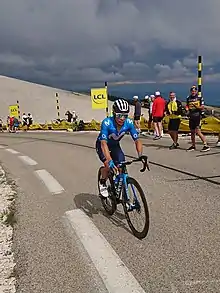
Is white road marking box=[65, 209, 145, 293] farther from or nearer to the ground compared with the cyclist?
nearer to the ground

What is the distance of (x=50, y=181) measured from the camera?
923 cm

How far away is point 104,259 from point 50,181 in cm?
496

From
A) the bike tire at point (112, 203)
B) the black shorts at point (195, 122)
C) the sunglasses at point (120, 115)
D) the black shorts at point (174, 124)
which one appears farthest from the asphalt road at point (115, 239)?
the black shorts at point (174, 124)

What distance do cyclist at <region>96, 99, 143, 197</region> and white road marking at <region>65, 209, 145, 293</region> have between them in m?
0.91

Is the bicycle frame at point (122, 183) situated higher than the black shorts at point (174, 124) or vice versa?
the black shorts at point (174, 124)

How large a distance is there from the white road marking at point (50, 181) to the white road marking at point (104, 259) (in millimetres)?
2130

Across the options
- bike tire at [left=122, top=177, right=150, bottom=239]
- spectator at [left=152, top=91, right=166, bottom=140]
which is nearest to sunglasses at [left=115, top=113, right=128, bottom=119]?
bike tire at [left=122, top=177, right=150, bottom=239]

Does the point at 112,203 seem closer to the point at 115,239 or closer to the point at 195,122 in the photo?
the point at 115,239

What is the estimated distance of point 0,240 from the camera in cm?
520

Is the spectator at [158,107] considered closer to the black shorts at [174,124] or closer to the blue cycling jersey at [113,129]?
the black shorts at [174,124]

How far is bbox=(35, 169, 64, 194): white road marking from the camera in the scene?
8.23 metres

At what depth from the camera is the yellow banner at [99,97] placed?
2522 cm

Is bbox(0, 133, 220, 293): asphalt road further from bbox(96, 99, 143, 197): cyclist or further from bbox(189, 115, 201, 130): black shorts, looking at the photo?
bbox(189, 115, 201, 130): black shorts

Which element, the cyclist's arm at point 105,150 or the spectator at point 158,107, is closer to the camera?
the cyclist's arm at point 105,150
